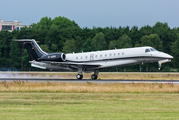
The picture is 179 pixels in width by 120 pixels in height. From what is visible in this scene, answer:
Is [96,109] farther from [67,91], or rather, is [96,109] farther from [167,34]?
[167,34]

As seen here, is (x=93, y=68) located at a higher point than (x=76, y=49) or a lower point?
lower

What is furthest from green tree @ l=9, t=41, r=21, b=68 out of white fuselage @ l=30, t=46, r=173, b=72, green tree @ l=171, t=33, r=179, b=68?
white fuselage @ l=30, t=46, r=173, b=72

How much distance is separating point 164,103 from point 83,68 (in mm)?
23119

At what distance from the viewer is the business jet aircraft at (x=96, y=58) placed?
38375 millimetres

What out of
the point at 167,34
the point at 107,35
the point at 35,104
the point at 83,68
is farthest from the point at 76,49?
the point at 35,104

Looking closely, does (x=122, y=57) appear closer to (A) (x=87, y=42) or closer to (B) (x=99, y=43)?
(A) (x=87, y=42)

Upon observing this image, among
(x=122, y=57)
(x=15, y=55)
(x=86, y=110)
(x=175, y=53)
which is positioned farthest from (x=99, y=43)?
(x=86, y=110)

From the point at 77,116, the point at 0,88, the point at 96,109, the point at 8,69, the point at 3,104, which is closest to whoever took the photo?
the point at 77,116

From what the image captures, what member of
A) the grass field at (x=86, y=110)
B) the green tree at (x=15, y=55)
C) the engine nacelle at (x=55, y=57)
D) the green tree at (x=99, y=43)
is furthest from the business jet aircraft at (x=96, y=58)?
the green tree at (x=15, y=55)

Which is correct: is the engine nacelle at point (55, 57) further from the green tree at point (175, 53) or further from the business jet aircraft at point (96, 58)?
the green tree at point (175, 53)

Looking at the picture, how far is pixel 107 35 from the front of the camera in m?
103

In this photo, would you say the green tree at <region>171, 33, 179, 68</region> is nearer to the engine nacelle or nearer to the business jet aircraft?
the business jet aircraft

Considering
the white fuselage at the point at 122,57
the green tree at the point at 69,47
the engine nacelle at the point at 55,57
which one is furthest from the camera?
the green tree at the point at 69,47

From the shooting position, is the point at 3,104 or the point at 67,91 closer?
the point at 3,104
